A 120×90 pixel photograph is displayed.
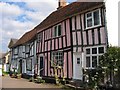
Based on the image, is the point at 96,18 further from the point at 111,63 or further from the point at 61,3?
the point at 61,3

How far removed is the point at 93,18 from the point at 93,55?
9.20ft

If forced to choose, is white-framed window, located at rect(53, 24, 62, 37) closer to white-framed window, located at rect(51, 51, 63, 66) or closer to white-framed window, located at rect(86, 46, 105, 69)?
white-framed window, located at rect(51, 51, 63, 66)

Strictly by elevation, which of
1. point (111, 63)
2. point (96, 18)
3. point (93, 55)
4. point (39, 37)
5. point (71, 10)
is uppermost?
point (71, 10)

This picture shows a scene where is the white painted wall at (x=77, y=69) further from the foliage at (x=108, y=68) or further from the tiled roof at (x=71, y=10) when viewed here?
the tiled roof at (x=71, y=10)

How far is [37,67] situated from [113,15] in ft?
44.6

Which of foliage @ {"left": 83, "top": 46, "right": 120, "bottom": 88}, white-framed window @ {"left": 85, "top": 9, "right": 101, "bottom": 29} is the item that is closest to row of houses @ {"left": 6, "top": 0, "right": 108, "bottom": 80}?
white-framed window @ {"left": 85, "top": 9, "right": 101, "bottom": 29}

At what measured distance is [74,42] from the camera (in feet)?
68.5

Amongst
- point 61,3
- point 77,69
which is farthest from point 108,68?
point 61,3

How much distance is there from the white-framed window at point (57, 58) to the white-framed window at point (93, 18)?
4.72 m

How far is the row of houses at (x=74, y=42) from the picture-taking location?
60.4 feet

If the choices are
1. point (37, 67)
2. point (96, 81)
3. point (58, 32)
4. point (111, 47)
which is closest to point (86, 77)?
point (96, 81)

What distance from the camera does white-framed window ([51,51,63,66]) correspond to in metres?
23.1

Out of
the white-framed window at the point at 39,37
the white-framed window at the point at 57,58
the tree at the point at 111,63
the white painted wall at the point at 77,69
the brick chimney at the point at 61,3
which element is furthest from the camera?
the brick chimney at the point at 61,3

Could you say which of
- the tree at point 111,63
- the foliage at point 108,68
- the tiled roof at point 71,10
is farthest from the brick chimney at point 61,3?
the tree at point 111,63
